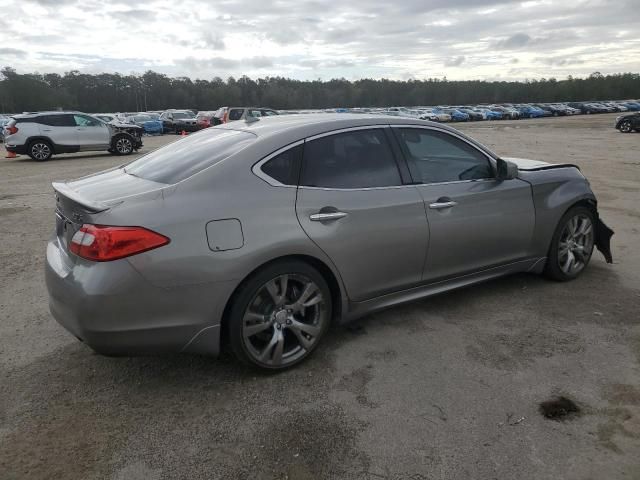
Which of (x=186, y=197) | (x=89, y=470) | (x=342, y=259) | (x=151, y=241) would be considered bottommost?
(x=89, y=470)

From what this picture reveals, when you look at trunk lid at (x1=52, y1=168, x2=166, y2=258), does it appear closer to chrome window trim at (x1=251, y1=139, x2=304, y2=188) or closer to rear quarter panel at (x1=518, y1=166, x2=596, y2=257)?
chrome window trim at (x1=251, y1=139, x2=304, y2=188)

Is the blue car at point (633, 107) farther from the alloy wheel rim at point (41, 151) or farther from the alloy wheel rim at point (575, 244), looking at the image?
the alloy wheel rim at point (575, 244)

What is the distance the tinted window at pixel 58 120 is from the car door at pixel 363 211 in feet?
55.8

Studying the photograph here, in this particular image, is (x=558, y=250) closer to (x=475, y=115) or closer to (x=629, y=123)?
(x=629, y=123)

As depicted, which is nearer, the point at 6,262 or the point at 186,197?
the point at 186,197

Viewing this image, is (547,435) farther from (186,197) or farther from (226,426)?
(186,197)

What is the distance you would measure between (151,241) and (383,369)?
67.0 inches

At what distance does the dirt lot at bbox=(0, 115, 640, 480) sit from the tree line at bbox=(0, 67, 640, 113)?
273ft

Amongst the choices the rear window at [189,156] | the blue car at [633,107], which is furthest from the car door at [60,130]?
the blue car at [633,107]

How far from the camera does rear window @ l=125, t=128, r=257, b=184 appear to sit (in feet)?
11.2

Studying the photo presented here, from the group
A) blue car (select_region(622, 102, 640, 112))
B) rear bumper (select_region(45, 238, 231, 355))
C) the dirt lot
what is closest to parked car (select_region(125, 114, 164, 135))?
the dirt lot

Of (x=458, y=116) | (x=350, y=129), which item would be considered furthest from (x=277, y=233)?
(x=458, y=116)

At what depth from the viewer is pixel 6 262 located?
5.95m

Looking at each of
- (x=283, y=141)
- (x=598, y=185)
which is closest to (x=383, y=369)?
(x=283, y=141)
